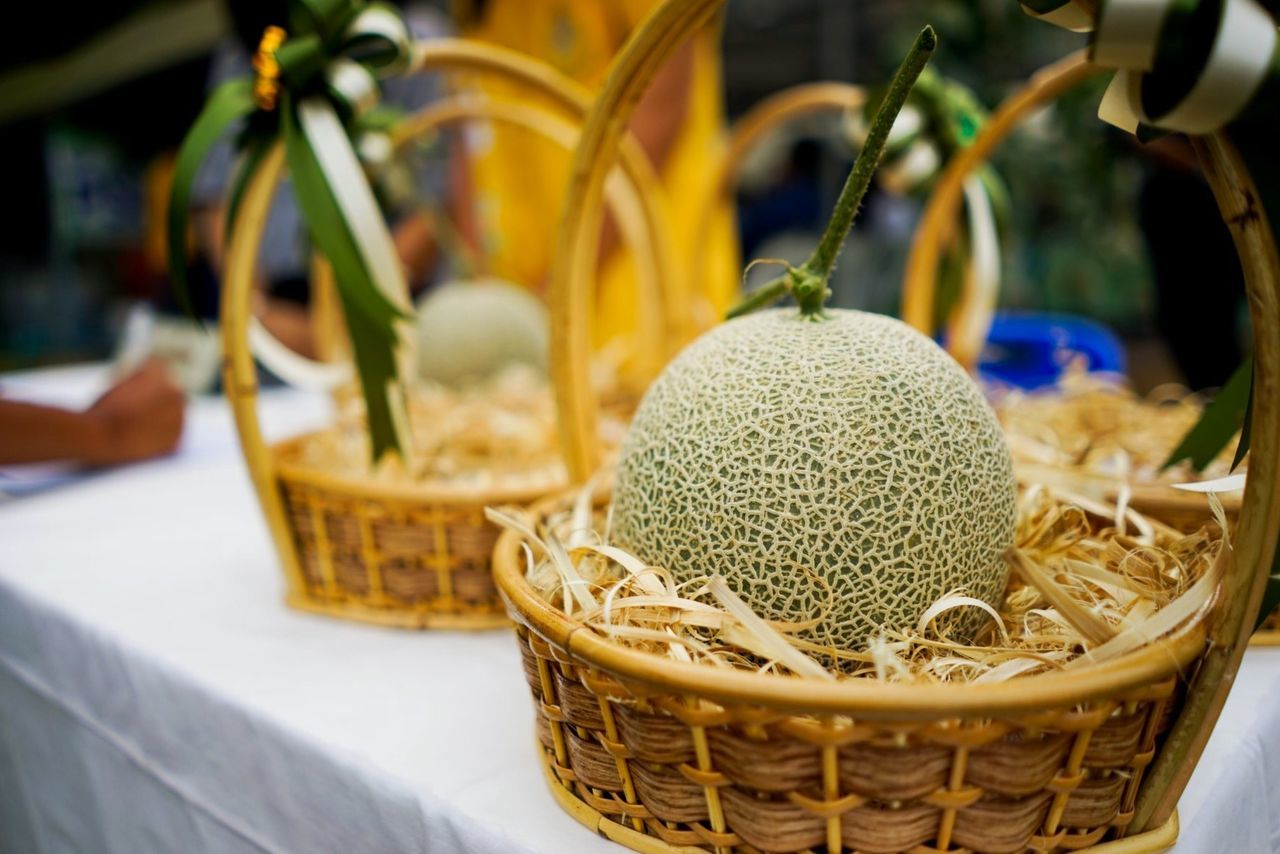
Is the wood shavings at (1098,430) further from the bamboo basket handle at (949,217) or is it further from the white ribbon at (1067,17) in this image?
the white ribbon at (1067,17)

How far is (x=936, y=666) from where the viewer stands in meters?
0.43

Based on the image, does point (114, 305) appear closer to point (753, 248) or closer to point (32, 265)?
point (32, 265)

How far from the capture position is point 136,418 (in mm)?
1254

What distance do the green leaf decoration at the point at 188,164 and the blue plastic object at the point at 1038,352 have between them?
1123 millimetres

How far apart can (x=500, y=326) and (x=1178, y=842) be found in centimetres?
101

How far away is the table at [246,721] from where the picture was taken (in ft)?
1.68

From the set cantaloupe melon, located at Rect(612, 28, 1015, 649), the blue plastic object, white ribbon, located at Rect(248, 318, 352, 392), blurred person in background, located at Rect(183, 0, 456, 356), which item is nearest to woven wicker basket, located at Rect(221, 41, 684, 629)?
white ribbon, located at Rect(248, 318, 352, 392)

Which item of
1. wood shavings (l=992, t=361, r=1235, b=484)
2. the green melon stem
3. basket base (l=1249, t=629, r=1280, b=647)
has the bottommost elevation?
basket base (l=1249, t=629, r=1280, b=647)

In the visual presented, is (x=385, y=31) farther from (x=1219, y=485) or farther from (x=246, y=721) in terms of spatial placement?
(x=1219, y=485)

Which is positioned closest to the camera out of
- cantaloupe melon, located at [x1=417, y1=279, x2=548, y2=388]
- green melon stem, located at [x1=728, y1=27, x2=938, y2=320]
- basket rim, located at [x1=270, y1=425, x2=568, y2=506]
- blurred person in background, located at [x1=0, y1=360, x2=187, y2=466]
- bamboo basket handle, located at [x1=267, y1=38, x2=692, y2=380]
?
green melon stem, located at [x1=728, y1=27, x2=938, y2=320]

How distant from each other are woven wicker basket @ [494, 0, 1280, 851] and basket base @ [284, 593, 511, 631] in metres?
0.30

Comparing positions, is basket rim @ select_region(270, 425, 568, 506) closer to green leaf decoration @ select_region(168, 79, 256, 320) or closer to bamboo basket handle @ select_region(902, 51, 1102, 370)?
green leaf decoration @ select_region(168, 79, 256, 320)

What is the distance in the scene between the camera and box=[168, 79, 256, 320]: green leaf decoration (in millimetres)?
742

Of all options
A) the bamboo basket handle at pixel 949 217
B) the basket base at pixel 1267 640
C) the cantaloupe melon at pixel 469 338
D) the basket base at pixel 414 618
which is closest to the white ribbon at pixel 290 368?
the cantaloupe melon at pixel 469 338
